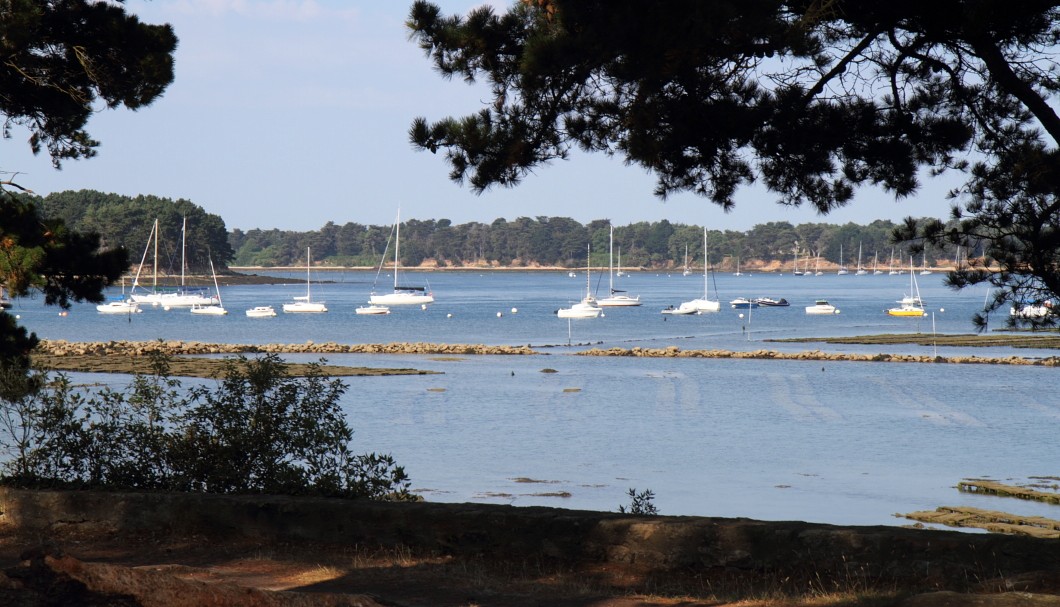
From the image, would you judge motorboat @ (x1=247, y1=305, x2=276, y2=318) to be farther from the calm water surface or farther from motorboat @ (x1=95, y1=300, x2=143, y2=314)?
the calm water surface

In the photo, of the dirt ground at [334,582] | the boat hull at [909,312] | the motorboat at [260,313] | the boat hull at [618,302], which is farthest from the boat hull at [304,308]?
the dirt ground at [334,582]

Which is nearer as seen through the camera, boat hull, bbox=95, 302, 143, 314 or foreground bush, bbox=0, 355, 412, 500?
foreground bush, bbox=0, 355, 412, 500

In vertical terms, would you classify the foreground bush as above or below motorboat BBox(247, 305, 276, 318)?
above

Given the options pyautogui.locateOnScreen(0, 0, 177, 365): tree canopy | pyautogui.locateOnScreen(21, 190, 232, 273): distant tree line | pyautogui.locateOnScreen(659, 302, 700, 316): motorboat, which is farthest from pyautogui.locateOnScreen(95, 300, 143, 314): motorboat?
pyautogui.locateOnScreen(0, 0, 177, 365): tree canopy

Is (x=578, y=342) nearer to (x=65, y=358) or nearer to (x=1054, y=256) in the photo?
(x=65, y=358)

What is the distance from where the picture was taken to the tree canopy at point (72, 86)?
13555 mm

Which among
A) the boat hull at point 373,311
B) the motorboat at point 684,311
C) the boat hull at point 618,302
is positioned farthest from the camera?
the boat hull at point 618,302

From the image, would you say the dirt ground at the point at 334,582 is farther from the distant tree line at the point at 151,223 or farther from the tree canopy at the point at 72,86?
the distant tree line at the point at 151,223

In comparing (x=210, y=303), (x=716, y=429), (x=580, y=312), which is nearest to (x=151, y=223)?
(x=210, y=303)

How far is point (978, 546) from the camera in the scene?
311 inches

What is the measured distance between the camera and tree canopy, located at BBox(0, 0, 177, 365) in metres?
13.6

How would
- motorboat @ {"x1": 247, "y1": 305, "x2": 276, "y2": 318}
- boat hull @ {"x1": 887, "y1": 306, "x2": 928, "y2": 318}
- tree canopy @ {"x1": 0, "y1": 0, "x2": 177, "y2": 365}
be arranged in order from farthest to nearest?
boat hull @ {"x1": 887, "y1": 306, "x2": 928, "y2": 318}
motorboat @ {"x1": 247, "y1": 305, "x2": 276, "y2": 318}
tree canopy @ {"x1": 0, "y1": 0, "x2": 177, "y2": 365}

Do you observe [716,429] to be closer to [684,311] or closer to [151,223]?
[684,311]

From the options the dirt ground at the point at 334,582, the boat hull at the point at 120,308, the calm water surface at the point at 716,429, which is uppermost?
the dirt ground at the point at 334,582
